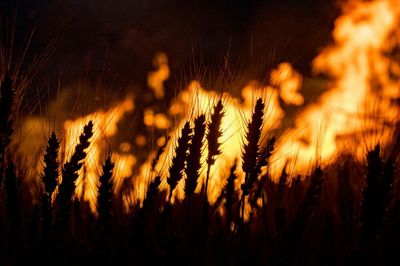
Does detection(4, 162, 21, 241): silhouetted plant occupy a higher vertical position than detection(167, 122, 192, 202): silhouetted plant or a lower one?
lower

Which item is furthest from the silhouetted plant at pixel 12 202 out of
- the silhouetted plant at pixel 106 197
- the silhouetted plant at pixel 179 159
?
the silhouetted plant at pixel 179 159

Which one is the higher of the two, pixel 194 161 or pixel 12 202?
pixel 194 161

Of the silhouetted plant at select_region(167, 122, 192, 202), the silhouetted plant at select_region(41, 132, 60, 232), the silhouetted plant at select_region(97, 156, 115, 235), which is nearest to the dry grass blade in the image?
the silhouetted plant at select_region(167, 122, 192, 202)

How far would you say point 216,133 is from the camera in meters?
2.67

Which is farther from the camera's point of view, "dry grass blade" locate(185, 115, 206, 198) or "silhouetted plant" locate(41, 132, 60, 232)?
"dry grass blade" locate(185, 115, 206, 198)

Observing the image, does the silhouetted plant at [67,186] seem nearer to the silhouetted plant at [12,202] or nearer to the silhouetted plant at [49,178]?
the silhouetted plant at [49,178]

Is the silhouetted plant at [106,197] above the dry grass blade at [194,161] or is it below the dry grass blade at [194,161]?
below

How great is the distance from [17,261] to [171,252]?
36.0 inches

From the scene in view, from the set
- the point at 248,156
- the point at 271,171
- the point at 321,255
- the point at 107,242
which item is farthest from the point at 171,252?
the point at 271,171

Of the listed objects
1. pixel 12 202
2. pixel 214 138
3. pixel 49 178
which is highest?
pixel 214 138

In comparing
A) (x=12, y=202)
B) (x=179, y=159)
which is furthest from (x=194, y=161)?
(x=12, y=202)

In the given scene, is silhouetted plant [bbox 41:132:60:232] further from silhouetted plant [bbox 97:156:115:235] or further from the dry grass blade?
the dry grass blade

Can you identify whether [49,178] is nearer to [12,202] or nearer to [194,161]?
[12,202]

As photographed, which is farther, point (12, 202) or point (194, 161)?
point (194, 161)
